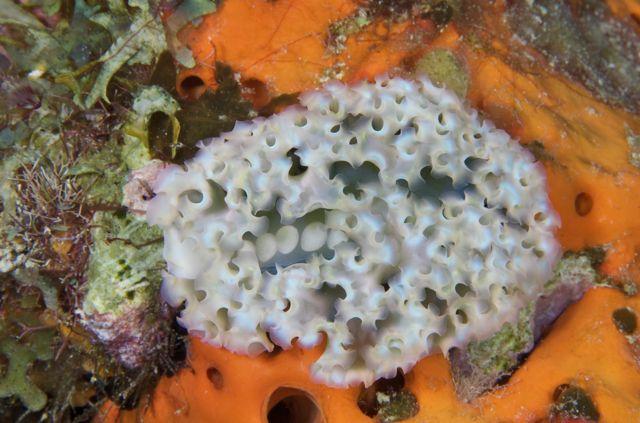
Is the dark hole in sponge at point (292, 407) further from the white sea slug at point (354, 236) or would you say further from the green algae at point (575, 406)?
the green algae at point (575, 406)

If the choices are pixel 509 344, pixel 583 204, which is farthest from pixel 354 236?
pixel 583 204

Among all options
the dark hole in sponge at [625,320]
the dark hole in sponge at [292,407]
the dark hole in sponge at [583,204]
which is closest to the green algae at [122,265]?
the dark hole in sponge at [292,407]

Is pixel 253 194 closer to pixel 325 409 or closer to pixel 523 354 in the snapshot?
pixel 325 409

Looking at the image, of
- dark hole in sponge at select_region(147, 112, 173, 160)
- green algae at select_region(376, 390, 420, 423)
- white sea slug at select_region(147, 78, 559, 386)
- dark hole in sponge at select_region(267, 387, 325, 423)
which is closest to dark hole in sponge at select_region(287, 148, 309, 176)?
white sea slug at select_region(147, 78, 559, 386)

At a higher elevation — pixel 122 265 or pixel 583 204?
pixel 583 204

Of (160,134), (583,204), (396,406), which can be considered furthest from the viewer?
(583,204)

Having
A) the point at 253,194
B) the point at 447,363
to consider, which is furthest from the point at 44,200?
the point at 447,363

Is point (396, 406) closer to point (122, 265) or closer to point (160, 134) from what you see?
point (122, 265)

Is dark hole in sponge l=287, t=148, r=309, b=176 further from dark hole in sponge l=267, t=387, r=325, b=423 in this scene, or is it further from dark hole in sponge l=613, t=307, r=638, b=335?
dark hole in sponge l=613, t=307, r=638, b=335

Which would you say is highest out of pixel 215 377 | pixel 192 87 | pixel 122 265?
pixel 192 87

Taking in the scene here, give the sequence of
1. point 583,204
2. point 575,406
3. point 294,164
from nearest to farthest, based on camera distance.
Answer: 1. point 294,164
2. point 575,406
3. point 583,204
